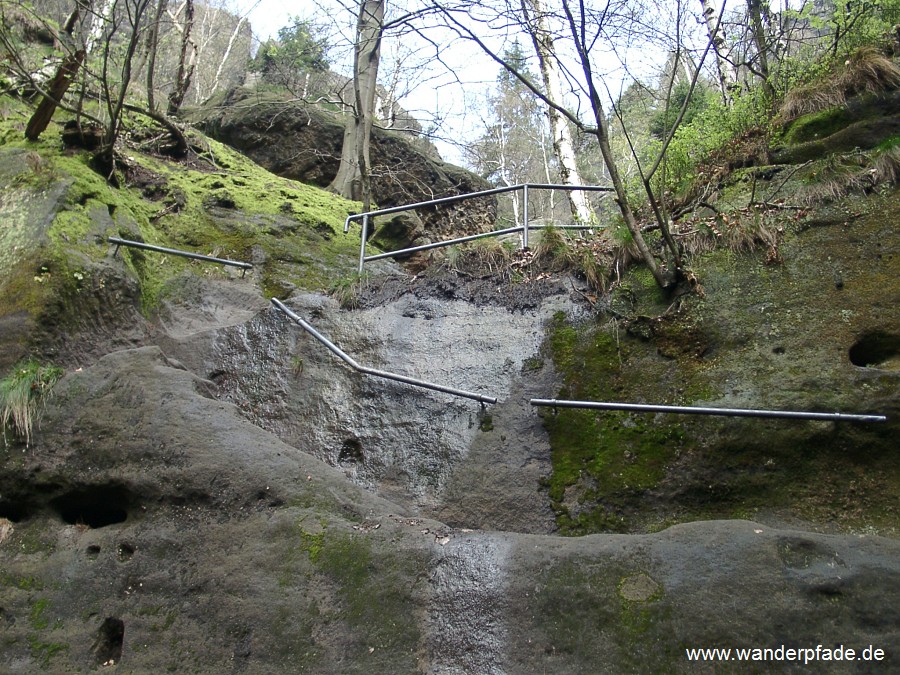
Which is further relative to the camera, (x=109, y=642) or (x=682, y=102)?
(x=682, y=102)

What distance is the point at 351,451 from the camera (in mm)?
5164

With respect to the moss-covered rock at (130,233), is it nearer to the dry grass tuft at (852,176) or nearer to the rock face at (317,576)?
the rock face at (317,576)

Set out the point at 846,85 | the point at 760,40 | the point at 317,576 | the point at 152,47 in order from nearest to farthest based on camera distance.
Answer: the point at 317,576 → the point at 846,85 → the point at 760,40 → the point at 152,47

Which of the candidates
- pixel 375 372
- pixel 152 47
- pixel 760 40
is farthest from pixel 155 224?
pixel 760 40

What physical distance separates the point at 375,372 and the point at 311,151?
728cm

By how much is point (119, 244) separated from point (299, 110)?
262 inches

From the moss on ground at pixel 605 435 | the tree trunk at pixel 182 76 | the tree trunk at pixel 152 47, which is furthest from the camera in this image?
the tree trunk at pixel 182 76

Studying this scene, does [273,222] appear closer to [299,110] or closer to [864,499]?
[299,110]

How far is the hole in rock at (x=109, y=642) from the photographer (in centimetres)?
356

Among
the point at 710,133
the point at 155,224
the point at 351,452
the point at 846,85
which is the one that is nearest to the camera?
the point at 351,452

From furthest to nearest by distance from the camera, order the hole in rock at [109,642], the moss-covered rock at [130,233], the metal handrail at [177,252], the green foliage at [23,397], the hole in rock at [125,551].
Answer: the metal handrail at [177,252]
the moss-covered rock at [130,233]
the green foliage at [23,397]
the hole in rock at [125,551]
the hole in rock at [109,642]

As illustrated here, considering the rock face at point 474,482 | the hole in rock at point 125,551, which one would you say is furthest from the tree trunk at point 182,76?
the hole in rock at point 125,551

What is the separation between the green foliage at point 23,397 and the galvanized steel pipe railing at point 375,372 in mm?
2071

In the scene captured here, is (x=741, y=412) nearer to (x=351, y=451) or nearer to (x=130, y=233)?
(x=351, y=451)
